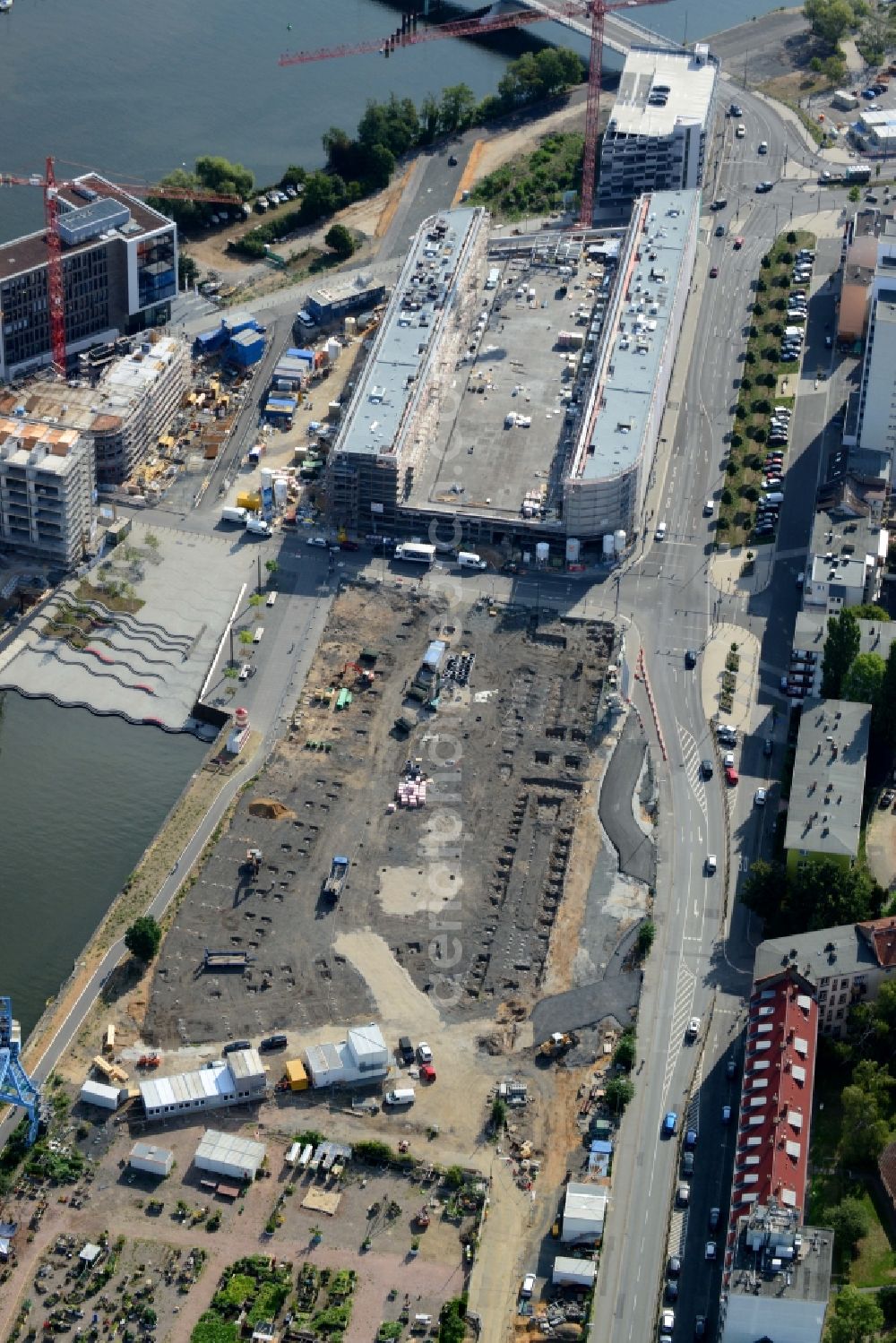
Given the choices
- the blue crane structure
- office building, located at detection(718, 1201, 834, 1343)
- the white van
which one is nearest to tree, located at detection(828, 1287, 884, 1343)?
office building, located at detection(718, 1201, 834, 1343)

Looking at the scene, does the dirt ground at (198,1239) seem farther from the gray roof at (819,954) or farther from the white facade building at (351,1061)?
the gray roof at (819,954)

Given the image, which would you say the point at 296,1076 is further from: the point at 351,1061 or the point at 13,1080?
the point at 13,1080

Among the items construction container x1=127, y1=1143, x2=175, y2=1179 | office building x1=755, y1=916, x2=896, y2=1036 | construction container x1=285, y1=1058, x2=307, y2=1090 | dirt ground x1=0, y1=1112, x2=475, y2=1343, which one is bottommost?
dirt ground x1=0, y1=1112, x2=475, y2=1343

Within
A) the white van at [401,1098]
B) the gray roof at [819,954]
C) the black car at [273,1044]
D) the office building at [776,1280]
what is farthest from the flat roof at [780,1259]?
the black car at [273,1044]

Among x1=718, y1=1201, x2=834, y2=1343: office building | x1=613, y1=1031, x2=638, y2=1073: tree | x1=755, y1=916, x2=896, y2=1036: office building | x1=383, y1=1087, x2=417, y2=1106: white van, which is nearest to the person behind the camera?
x1=718, y1=1201, x2=834, y2=1343: office building

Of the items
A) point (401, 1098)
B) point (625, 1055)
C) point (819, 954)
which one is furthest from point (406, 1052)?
point (819, 954)

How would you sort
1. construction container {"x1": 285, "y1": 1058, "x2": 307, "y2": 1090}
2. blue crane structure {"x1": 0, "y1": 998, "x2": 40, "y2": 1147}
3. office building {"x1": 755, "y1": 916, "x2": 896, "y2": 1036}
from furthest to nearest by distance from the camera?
office building {"x1": 755, "y1": 916, "x2": 896, "y2": 1036} < construction container {"x1": 285, "y1": 1058, "x2": 307, "y2": 1090} < blue crane structure {"x1": 0, "y1": 998, "x2": 40, "y2": 1147}

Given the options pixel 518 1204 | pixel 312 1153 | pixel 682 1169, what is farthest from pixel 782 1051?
pixel 312 1153

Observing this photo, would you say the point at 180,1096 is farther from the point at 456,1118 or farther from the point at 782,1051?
the point at 782,1051

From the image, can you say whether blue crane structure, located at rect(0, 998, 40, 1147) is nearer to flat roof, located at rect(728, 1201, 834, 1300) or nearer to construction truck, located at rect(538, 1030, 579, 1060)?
construction truck, located at rect(538, 1030, 579, 1060)
